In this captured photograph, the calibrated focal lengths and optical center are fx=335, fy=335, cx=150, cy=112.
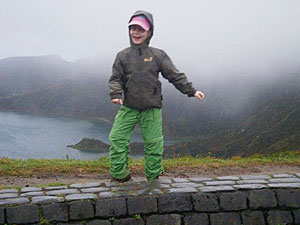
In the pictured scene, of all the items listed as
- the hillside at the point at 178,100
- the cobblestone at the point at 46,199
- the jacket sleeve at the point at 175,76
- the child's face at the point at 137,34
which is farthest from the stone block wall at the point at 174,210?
the hillside at the point at 178,100

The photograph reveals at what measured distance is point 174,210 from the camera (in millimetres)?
4242

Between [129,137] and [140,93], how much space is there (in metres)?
0.69

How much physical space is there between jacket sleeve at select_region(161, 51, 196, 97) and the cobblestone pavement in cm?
138

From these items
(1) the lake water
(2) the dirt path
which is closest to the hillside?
(1) the lake water

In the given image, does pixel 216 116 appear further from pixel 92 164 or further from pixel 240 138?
pixel 92 164

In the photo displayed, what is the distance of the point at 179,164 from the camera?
24.6 feet

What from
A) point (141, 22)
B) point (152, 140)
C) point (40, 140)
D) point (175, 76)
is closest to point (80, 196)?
point (152, 140)

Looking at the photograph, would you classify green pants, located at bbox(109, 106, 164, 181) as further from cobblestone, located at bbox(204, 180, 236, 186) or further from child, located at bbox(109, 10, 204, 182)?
cobblestone, located at bbox(204, 180, 236, 186)

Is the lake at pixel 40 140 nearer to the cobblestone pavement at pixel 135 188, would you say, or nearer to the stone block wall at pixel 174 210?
the cobblestone pavement at pixel 135 188

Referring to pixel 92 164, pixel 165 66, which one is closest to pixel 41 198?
pixel 165 66

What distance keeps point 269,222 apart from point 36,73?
6993 inches

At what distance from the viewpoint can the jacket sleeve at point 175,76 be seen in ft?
17.2

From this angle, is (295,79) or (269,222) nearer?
(269,222)

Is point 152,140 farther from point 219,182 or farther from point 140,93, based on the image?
point 219,182
